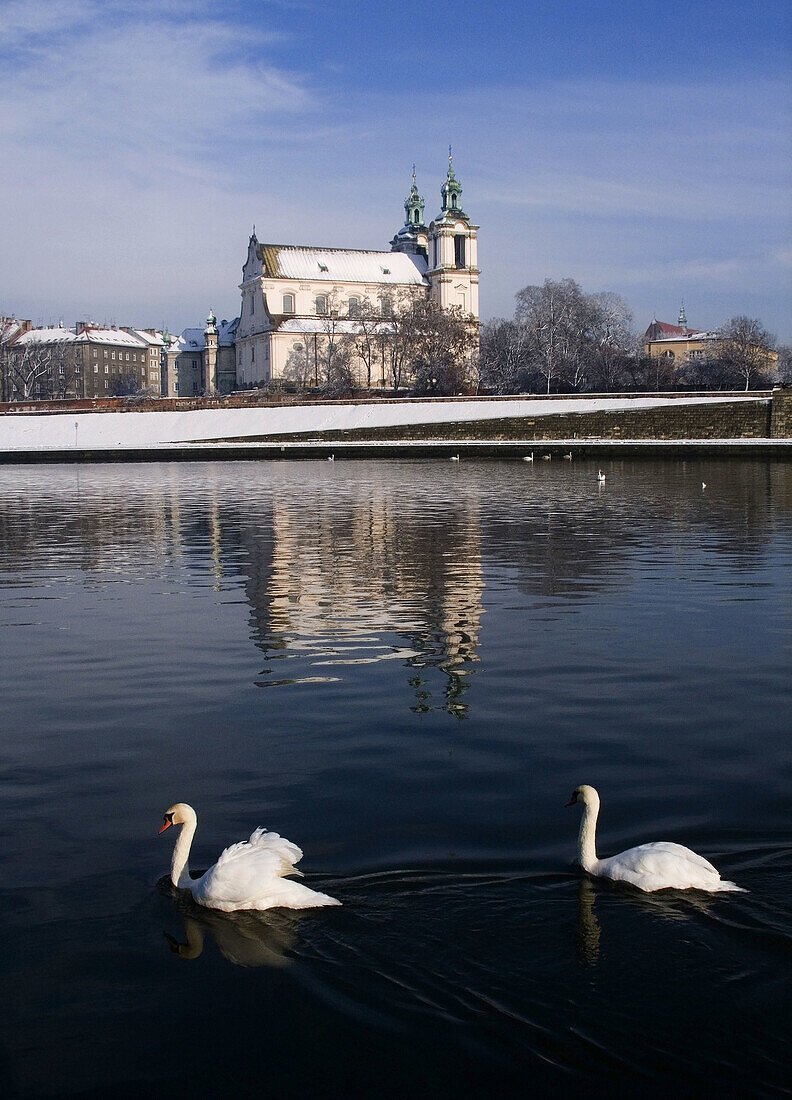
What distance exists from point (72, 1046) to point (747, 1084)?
88.9 inches

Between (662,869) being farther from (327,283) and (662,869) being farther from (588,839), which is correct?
(327,283)

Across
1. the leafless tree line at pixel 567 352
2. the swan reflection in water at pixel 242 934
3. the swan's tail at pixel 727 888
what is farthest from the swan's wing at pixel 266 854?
the leafless tree line at pixel 567 352

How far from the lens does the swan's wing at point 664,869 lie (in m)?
4.66

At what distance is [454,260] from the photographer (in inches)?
3979

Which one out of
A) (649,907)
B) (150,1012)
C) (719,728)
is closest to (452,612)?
(719,728)

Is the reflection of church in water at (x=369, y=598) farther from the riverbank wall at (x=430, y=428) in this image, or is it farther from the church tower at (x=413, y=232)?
Answer: the church tower at (x=413, y=232)

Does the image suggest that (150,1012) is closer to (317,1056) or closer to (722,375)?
(317,1056)

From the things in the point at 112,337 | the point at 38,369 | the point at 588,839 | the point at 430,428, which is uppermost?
the point at 112,337

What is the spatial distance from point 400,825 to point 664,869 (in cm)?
147

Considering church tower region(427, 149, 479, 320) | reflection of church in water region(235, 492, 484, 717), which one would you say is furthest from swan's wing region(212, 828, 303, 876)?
church tower region(427, 149, 479, 320)

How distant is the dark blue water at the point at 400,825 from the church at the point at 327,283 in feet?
276

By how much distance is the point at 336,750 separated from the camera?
686cm

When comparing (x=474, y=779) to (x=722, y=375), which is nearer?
(x=474, y=779)

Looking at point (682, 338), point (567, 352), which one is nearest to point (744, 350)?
point (567, 352)
